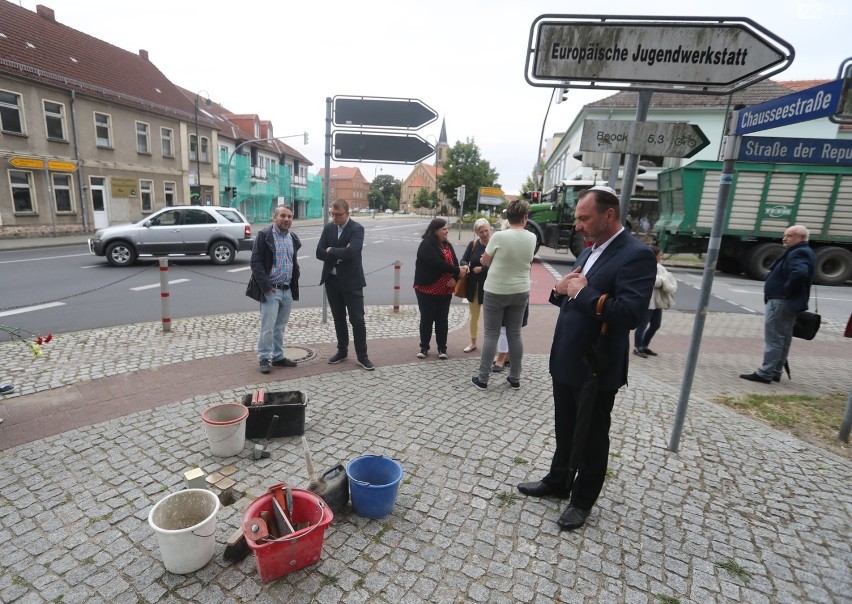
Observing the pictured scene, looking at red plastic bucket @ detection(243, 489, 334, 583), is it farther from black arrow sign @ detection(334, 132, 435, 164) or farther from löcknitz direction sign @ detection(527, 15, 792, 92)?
black arrow sign @ detection(334, 132, 435, 164)

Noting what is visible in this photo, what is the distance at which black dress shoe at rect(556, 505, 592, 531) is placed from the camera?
2.76m

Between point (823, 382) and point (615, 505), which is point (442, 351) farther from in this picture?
point (823, 382)

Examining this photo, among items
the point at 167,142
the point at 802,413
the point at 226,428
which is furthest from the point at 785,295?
the point at 167,142

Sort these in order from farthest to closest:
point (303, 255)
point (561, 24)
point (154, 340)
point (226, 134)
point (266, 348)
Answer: point (226, 134) < point (303, 255) < point (154, 340) < point (266, 348) < point (561, 24)

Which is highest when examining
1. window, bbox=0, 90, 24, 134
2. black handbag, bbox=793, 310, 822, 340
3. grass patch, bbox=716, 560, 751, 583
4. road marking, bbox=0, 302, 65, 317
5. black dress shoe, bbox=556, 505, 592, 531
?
window, bbox=0, 90, 24, 134

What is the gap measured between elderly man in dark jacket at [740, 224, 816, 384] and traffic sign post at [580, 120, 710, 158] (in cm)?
295

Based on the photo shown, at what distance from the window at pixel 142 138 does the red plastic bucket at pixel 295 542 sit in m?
29.6

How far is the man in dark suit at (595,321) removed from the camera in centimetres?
239

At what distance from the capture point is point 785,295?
A: 5324mm

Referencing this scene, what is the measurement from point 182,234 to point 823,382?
587 inches

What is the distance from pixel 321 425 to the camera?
3.95 metres

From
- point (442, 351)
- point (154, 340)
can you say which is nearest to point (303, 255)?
point (154, 340)

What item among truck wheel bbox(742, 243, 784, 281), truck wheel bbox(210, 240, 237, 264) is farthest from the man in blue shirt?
truck wheel bbox(742, 243, 784, 281)

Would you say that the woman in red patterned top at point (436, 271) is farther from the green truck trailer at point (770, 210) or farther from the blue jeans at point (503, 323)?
the green truck trailer at point (770, 210)
